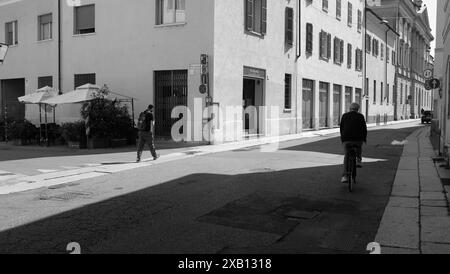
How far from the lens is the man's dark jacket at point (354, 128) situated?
945 cm

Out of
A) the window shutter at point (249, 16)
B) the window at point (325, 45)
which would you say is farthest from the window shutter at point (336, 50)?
the window shutter at point (249, 16)

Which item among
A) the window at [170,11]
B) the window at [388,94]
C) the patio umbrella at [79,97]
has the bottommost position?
the patio umbrella at [79,97]

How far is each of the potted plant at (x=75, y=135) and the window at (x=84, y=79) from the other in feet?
12.6

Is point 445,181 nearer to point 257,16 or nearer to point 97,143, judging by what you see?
point 97,143

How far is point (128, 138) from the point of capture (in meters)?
19.7

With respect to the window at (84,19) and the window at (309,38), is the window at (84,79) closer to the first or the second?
the window at (84,19)

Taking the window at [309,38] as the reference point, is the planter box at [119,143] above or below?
below

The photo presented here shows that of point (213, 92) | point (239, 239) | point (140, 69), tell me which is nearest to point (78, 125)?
point (140, 69)

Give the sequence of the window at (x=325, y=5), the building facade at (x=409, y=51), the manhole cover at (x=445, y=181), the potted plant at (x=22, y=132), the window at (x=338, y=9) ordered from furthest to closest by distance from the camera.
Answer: the building facade at (x=409, y=51), the window at (x=338, y=9), the window at (x=325, y=5), the potted plant at (x=22, y=132), the manhole cover at (x=445, y=181)

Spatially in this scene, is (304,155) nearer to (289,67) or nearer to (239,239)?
(239,239)

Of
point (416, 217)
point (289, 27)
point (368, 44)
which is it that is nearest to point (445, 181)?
point (416, 217)

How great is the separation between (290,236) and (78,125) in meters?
14.0

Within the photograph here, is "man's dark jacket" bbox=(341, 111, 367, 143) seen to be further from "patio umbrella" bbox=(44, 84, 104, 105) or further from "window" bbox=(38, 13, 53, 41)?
"window" bbox=(38, 13, 53, 41)

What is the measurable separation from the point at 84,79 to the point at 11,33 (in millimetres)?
7223
